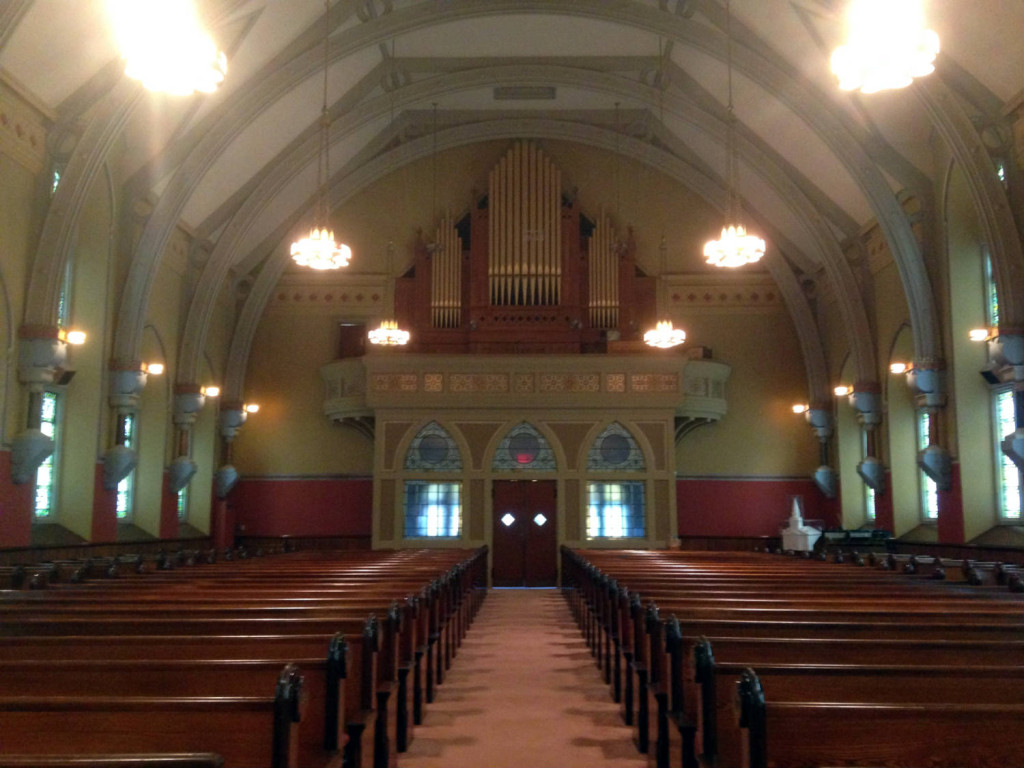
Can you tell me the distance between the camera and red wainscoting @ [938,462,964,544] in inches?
661

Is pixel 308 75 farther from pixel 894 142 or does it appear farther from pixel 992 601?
pixel 992 601

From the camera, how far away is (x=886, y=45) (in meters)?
9.33

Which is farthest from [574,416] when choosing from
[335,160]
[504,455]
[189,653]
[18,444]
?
[189,653]

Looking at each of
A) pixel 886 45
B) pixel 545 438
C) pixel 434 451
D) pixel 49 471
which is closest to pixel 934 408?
pixel 545 438

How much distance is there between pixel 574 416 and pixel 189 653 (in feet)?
59.8

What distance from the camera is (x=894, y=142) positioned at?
18.0 metres

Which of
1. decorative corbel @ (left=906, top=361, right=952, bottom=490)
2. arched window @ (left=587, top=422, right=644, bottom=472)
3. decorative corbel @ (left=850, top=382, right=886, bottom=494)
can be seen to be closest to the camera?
decorative corbel @ (left=906, top=361, right=952, bottom=490)

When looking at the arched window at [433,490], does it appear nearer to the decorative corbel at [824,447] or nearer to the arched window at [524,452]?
the arched window at [524,452]

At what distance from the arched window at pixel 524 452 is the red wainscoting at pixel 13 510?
10833 millimetres

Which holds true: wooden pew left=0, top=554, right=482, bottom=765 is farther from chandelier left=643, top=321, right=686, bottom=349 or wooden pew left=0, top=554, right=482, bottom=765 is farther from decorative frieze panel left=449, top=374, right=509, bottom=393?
decorative frieze panel left=449, top=374, right=509, bottom=393

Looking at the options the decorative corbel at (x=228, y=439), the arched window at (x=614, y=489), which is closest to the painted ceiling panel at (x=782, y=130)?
the arched window at (x=614, y=489)

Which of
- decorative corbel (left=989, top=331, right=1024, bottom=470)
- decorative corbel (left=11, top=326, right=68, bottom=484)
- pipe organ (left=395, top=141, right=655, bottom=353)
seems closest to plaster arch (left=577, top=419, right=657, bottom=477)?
pipe organ (left=395, top=141, right=655, bottom=353)

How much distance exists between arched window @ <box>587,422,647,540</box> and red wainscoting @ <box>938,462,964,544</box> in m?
7.20

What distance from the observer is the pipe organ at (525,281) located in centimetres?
2414
